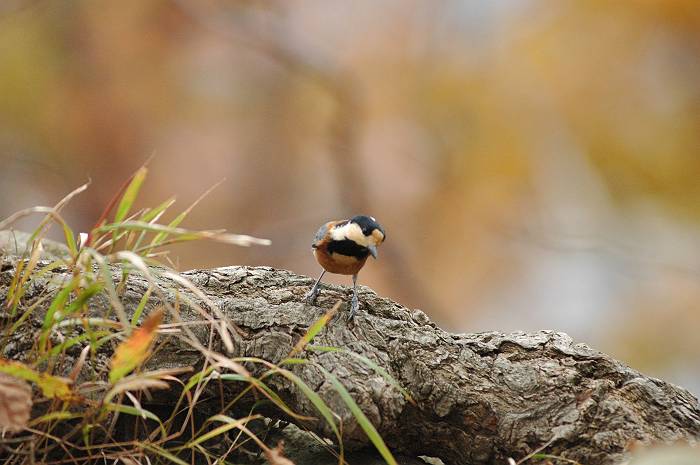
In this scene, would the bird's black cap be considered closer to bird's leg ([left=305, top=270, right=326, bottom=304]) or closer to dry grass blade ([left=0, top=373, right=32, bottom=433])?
bird's leg ([left=305, top=270, right=326, bottom=304])

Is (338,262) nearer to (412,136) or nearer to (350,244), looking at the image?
(350,244)

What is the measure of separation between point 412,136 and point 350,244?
226cm

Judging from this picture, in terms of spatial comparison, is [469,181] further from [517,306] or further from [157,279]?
[157,279]

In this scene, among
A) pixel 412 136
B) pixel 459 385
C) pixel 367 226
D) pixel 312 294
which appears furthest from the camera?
pixel 412 136

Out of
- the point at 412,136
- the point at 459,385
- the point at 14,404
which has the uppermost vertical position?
the point at 412,136

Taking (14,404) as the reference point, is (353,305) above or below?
above

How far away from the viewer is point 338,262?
1447mm

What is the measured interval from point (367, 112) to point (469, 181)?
0.60 metres

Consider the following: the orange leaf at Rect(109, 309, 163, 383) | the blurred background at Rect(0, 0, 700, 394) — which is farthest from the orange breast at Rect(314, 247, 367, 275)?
the blurred background at Rect(0, 0, 700, 394)

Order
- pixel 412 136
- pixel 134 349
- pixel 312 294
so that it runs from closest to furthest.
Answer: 1. pixel 134 349
2. pixel 312 294
3. pixel 412 136

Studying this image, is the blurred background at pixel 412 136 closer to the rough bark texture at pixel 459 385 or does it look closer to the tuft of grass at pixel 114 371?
the rough bark texture at pixel 459 385

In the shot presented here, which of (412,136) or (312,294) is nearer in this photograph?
(312,294)

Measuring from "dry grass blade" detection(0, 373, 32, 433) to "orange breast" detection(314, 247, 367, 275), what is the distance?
0.68 m

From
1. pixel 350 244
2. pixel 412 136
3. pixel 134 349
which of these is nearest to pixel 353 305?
pixel 350 244
